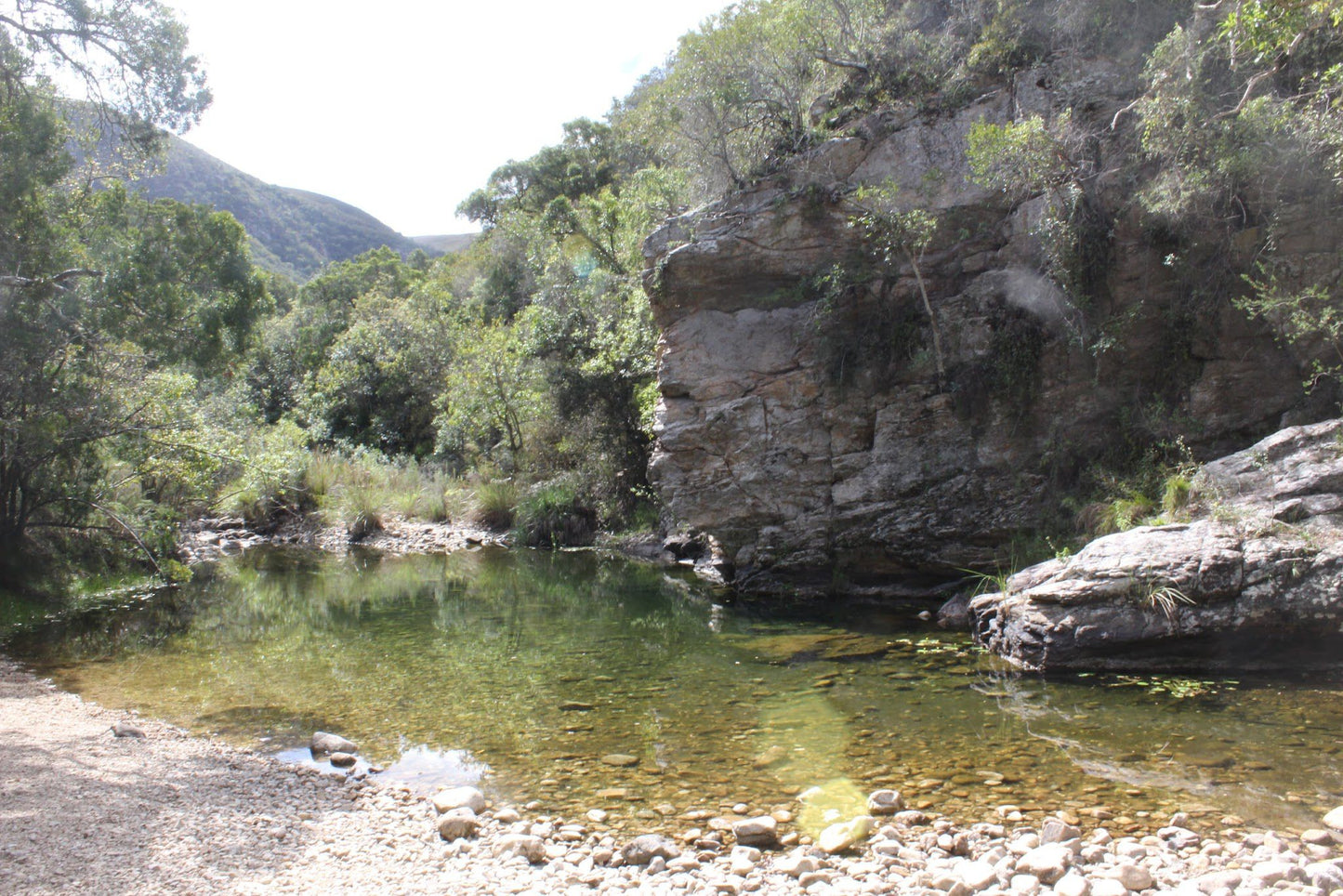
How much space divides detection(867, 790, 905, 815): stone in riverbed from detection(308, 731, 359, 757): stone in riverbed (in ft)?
13.8

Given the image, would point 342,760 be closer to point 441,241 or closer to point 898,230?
point 898,230

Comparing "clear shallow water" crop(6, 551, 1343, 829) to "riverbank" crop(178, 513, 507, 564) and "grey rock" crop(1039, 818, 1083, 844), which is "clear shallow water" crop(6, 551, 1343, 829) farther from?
"riverbank" crop(178, 513, 507, 564)

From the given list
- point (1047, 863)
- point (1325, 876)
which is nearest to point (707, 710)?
point (1047, 863)

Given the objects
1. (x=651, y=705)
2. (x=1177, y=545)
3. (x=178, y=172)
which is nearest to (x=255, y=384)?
(x=651, y=705)

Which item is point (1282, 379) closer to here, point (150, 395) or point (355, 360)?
point (150, 395)

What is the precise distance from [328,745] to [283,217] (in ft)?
480

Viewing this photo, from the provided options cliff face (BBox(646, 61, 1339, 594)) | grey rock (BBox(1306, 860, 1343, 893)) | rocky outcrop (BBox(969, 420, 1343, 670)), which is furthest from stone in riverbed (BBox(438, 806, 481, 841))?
cliff face (BBox(646, 61, 1339, 594))

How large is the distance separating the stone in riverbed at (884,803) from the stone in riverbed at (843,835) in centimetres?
23

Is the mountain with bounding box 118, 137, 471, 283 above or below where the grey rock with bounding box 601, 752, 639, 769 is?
above

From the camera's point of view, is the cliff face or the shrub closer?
the cliff face

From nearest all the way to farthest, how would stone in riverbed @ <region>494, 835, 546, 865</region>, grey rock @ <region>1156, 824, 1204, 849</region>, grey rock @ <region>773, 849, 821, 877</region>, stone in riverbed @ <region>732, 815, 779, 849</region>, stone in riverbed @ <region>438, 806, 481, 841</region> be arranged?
grey rock @ <region>773, 849, 821, 877</region>
grey rock @ <region>1156, 824, 1204, 849</region>
stone in riverbed @ <region>494, 835, 546, 865</region>
stone in riverbed @ <region>732, 815, 779, 849</region>
stone in riverbed @ <region>438, 806, 481, 841</region>

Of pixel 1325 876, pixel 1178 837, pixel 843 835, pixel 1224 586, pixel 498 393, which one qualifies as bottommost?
pixel 843 835

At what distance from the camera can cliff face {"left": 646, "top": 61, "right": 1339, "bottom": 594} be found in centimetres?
1157

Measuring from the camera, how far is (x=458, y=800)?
17.4ft
